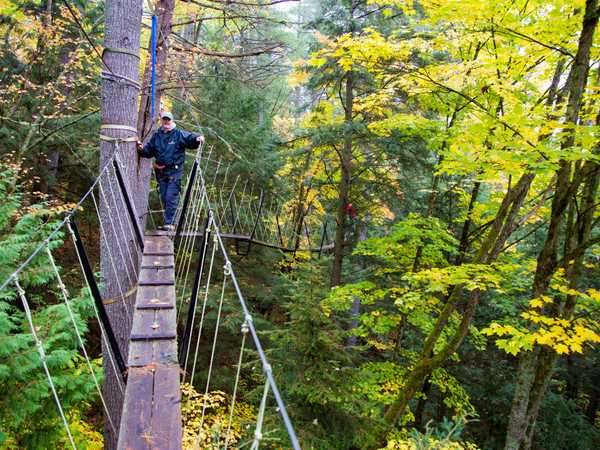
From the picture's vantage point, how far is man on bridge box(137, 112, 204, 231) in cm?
378

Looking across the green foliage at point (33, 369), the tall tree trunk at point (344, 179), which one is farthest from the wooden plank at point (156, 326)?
the tall tree trunk at point (344, 179)

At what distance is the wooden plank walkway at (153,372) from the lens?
137 centimetres

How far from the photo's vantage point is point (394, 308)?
8.98 metres

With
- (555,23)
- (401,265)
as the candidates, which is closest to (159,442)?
(555,23)

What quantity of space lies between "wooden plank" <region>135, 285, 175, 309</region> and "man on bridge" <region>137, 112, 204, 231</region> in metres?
1.38

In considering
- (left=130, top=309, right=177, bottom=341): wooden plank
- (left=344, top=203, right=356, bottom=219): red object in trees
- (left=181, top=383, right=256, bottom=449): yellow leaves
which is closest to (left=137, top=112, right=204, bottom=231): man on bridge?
(left=130, top=309, right=177, bottom=341): wooden plank

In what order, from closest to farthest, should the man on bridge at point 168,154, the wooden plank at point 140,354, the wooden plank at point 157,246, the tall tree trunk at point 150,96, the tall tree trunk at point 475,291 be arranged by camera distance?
the wooden plank at point 140,354
the wooden plank at point 157,246
the man on bridge at point 168,154
the tall tree trunk at point 150,96
the tall tree trunk at point 475,291

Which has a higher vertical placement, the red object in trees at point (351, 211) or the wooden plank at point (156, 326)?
the red object in trees at point (351, 211)

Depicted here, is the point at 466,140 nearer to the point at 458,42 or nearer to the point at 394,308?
the point at 458,42

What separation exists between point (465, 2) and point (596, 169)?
7.33 feet

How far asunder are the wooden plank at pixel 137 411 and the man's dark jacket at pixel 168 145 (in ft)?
8.53

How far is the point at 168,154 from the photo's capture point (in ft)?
12.6

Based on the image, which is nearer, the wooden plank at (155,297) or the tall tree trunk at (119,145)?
the wooden plank at (155,297)

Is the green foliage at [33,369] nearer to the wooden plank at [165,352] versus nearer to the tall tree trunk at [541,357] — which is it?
the wooden plank at [165,352]
